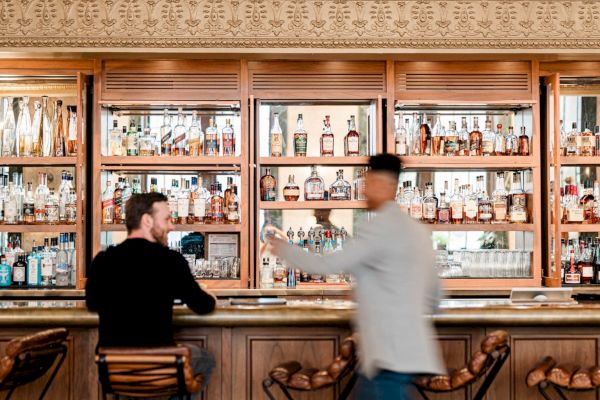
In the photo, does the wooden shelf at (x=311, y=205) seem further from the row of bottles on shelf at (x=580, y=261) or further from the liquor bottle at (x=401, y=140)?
the row of bottles on shelf at (x=580, y=261)

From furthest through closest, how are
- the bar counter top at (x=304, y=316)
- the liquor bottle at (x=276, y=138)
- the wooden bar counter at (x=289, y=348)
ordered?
the liquor bottle at (x=276, y=138) < the wooden bar counter at (x=289, y=348) < the bar counter top at (x=304, y=316)

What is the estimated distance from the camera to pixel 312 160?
5156 mm

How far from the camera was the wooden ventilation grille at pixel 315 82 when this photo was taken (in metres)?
5.21

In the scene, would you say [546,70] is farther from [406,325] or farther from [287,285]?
[406,325]

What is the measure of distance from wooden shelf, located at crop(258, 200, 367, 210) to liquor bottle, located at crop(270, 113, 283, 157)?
1.18 feet

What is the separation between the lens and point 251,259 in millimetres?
5117

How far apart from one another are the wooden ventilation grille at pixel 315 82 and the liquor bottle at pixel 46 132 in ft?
4.94

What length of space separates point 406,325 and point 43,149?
11.6 feet

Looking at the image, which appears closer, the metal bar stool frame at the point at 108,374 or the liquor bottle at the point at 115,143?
the metal bar stool frame at the point at 108,374

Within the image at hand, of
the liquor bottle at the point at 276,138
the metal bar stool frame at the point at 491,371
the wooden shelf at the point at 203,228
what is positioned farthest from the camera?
the liquor bottle at the point at 276,138

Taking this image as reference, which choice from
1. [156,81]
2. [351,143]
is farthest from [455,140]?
[156,81]

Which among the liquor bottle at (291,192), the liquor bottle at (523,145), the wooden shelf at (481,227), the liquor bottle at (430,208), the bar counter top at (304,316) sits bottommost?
the bar counter top at (304,316)

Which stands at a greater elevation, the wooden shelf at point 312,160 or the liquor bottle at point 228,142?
the liquor bottle at point 228,142

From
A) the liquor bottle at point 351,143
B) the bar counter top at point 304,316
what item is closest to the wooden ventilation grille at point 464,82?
the liquor bottle at point 351,143
